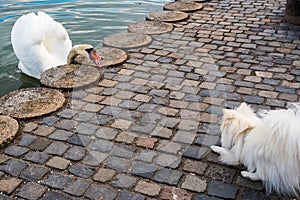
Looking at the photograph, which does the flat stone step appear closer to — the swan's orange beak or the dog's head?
the swan's orange beak

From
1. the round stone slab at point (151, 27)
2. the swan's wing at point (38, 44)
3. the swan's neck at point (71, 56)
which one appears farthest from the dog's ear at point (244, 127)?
the round stone slab at point (151, 27)

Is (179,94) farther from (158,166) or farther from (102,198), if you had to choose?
(102,198)

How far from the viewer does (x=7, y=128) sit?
3998mm

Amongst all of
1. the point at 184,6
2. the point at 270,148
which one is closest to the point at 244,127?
the point at 270,148

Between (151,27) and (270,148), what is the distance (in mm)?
4175

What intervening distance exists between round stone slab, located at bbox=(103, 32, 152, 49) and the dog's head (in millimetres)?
2814

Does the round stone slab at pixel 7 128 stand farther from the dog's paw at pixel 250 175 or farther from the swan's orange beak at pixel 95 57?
the dog's paw at pixel 250 175

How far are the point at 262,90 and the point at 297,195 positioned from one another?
6.11 ft

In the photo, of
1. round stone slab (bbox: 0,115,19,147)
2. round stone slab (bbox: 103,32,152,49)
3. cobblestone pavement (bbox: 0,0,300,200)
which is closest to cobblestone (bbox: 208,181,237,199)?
cobblestone pavement (bbox: 0,0,300,200)

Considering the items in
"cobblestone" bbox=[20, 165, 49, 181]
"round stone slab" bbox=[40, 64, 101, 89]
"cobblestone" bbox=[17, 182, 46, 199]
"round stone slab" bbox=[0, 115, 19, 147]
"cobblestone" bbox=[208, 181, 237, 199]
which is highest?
"round stone slab" bbox=[40, 64, 101, 89]

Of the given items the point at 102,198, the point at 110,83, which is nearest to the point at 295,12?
the point at 110,83

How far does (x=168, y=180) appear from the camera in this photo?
340cm

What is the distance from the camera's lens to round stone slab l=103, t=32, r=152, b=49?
6.13 metres

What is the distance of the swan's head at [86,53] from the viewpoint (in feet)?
18.0
